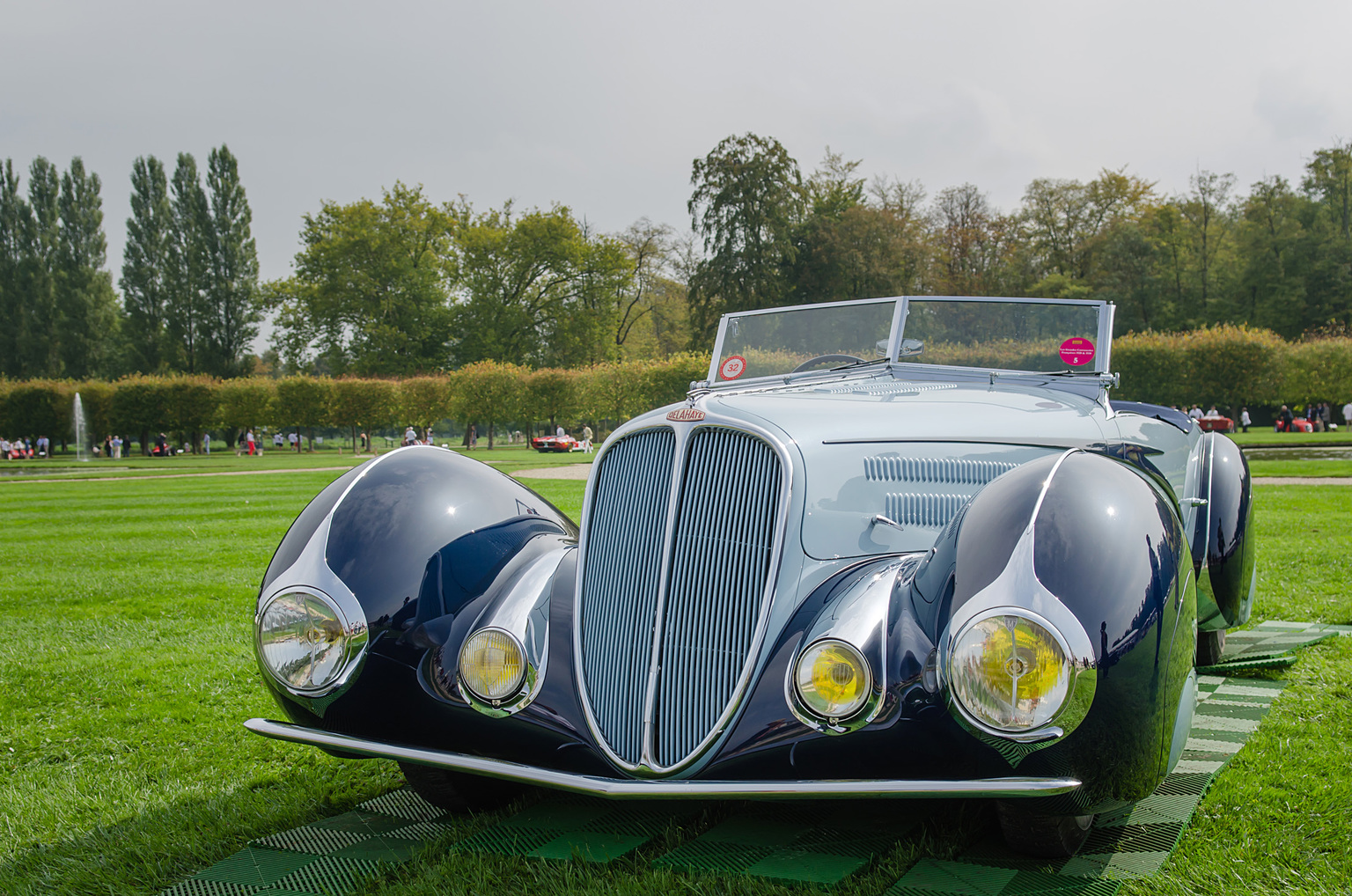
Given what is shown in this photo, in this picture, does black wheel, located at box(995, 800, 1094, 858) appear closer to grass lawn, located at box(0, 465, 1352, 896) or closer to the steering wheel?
grass lawn, located at box(0, 465, 1352, 896)

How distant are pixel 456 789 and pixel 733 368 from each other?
103 inches

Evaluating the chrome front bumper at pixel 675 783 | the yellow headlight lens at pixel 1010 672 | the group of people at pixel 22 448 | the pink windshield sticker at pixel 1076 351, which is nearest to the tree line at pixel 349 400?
the group of people at pixel 22 448

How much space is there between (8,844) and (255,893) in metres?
1.14

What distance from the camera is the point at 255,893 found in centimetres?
271

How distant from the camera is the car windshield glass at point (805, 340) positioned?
15.2ft

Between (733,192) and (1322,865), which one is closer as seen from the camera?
(1322,865)

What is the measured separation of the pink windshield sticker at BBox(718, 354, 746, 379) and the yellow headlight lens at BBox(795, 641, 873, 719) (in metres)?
2.63

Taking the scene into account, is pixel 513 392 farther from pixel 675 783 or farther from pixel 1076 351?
pixel 675 783

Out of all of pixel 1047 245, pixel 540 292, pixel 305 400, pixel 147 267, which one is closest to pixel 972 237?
pixel 1047 245

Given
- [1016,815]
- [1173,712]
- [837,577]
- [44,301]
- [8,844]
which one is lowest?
[8,844]

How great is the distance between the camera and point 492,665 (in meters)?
2.85

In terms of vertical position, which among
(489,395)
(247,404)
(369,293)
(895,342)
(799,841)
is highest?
(369,293)

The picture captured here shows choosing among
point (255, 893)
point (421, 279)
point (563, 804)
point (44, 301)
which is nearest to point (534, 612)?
point (563, 804)

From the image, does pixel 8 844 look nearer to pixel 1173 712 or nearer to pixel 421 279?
pixel 1173 712
